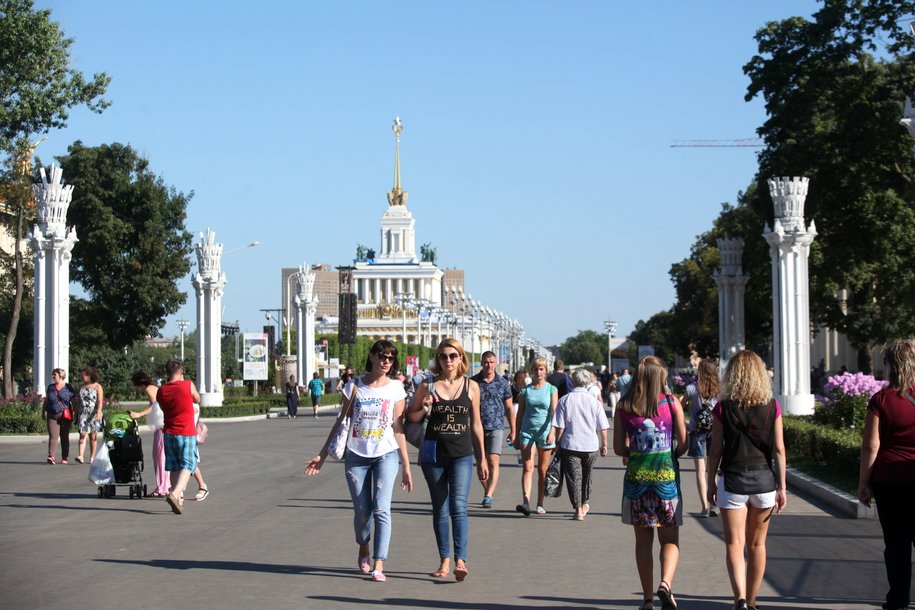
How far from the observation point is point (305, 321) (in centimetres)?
6569

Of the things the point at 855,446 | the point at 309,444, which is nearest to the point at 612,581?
the point at 855,446

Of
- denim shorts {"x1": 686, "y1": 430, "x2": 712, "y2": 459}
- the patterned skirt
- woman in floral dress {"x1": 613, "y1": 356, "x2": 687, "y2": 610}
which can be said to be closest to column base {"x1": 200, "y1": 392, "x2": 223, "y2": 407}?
denim shorts {"x1": 686, "y1": 430, "x2": 712, "y2": 459}

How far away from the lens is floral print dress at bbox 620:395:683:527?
8.39m

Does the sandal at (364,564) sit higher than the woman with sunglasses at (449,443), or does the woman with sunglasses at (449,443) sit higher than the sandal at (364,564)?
the woman with sunglasses at (449,443)

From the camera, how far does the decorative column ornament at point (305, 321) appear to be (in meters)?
64.9

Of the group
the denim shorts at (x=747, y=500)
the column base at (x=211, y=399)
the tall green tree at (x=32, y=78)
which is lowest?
the column base at (x=211, y=399)

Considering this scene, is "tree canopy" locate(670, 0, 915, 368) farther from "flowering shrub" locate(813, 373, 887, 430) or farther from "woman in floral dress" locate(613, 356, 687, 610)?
"woman in floral dress" locate(613, 356, 687, 610)

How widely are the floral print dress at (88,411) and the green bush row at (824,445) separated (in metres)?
11.1

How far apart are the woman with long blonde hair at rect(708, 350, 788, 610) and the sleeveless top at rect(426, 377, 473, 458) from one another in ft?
8.03

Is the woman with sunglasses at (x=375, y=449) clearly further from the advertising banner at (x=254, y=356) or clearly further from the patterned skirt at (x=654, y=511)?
the advertising banner at (x=254, y=356)

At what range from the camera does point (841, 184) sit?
37.8 m

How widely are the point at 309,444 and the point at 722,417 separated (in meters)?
21.9

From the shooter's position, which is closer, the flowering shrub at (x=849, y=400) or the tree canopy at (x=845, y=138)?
the flowering shrub at (x=849, y=400)

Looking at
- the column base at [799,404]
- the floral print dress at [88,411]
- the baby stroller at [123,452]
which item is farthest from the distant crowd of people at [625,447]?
the column base at [799,404]
